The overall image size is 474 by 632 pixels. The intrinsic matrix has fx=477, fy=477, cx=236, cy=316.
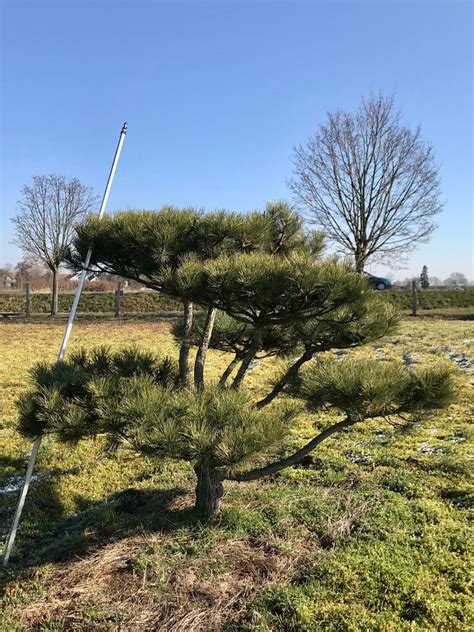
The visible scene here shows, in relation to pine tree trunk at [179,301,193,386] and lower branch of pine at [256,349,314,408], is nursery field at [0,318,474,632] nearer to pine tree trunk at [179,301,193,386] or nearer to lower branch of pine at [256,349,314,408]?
lower branch of pine at [256,349,314,408]

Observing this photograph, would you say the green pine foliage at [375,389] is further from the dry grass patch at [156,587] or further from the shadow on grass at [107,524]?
the shadow on grass at [107,524]

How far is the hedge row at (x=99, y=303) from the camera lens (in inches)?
894

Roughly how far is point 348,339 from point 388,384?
1.52ft

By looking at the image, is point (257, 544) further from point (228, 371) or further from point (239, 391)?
point (228, 371)

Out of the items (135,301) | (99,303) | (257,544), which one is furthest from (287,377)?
(99,303)

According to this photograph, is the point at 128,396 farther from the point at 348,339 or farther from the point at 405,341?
the point at 405,341

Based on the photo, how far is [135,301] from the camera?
23.3 metres

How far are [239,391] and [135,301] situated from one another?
21.1m

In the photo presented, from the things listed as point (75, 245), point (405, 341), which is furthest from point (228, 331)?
point (405, 341)

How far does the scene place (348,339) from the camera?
3.05 metres

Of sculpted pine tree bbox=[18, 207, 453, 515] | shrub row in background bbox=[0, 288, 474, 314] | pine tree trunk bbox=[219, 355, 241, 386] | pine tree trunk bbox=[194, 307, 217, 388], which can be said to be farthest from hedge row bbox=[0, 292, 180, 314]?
sculpted pine tree bbox=[18, 207, 453, 515]

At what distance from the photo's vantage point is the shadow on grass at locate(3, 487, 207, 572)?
303 cm

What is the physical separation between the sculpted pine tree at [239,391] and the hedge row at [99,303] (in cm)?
1957

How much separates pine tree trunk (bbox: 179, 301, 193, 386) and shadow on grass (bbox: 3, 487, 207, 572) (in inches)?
34.9
